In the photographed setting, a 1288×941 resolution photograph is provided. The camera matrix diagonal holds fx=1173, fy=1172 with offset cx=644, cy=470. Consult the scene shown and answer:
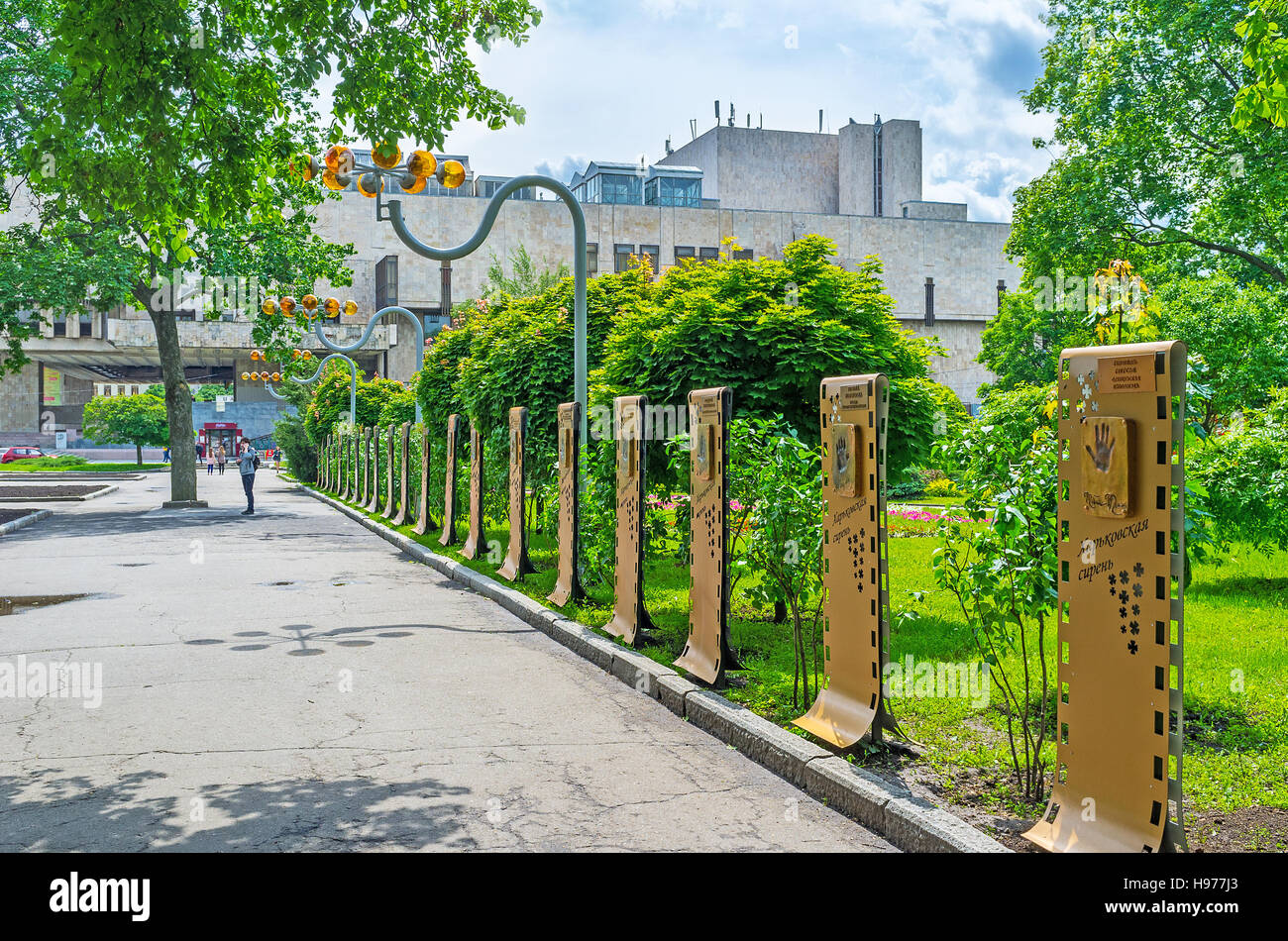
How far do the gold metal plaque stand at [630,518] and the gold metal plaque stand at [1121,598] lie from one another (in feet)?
16.0

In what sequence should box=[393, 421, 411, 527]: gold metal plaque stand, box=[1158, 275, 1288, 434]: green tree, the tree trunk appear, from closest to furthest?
box=[393, 421, 411, 527]: gold metal plaque stand < box=[1158, 275, 1288, 434]: green tree < the tree trunk

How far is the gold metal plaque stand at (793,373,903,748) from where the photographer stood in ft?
18.5

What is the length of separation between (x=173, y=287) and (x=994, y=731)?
1168 inches

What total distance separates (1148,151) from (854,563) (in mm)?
Answer: 28513

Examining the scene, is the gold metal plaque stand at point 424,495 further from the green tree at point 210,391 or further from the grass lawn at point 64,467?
the green tree at point 210,391

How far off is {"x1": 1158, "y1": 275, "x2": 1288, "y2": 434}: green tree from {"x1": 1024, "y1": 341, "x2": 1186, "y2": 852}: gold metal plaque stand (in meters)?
25.3

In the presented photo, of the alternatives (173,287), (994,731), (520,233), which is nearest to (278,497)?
(173,287)

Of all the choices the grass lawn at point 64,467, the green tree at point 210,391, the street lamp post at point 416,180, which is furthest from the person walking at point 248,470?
the green tree at point 210,391

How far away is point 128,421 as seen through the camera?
3568 inches

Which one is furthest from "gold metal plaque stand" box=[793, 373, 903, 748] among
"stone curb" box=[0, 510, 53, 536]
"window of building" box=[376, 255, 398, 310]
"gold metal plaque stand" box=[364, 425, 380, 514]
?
"window of building" box=[376, 255, 398, 310]

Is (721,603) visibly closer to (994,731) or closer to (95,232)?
(994,731)

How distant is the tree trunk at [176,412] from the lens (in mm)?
Answer: 30891

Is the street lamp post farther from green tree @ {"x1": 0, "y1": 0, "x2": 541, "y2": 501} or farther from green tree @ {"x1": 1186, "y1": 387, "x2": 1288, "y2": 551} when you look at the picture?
green tree @ {"x1": 1186, "y1": 387, "x2": 1288, "y2": 551}

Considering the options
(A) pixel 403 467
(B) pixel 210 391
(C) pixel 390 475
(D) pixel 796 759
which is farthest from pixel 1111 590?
(B) pixel 210 391
